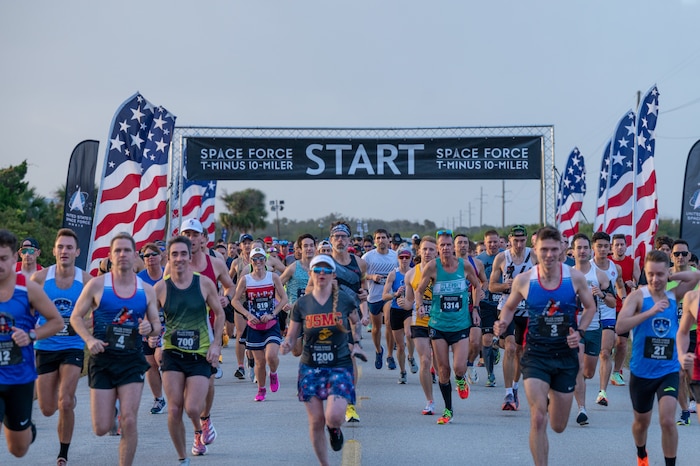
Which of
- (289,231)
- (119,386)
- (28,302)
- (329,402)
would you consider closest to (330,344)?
(329,402)

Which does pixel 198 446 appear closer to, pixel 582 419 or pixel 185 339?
pixel 185 339

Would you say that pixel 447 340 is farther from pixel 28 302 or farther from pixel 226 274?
pixel 28 302

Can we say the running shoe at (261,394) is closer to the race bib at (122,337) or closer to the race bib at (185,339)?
the race bib at (185,339)

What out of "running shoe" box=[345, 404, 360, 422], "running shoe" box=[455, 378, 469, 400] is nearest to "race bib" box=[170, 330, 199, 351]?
"running shoe" box=[345, 404, 360, 422]

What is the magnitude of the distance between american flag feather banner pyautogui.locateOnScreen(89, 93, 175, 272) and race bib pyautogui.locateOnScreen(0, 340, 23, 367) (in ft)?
20.8

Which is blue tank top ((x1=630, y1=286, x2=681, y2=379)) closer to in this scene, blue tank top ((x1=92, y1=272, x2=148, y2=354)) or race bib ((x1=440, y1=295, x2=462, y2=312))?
race bib ((x1=440, y1=295, x2=462, y2=312))

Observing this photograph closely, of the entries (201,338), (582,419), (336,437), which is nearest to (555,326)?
(336,437)

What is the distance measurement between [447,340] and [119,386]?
4.73 meters

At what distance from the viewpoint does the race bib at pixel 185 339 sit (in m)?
9.03

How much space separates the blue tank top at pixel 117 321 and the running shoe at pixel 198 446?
5.57 feet

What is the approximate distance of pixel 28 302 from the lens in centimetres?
761

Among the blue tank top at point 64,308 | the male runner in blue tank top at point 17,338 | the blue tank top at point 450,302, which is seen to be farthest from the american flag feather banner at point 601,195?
the male runner in blue tank top at point 17,338

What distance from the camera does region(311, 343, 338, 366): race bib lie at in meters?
8.68

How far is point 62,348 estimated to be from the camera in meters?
9.38
